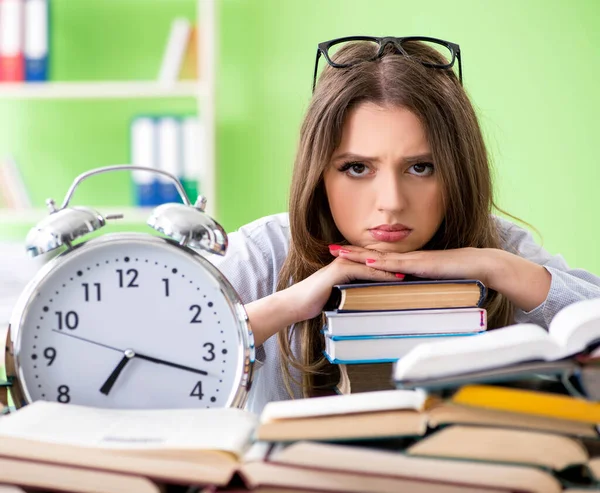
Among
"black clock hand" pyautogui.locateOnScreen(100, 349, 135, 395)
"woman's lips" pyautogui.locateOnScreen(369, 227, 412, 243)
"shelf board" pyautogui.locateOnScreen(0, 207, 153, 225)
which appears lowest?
"shelf board" pyautogui.locateOnScreen(0, 207, 153, 225)

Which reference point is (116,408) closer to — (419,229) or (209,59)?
(419,229)

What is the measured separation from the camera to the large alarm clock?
911 mm

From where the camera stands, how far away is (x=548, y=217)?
12.1ft

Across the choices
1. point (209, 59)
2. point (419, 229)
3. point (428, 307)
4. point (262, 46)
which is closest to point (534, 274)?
point (419, 229)

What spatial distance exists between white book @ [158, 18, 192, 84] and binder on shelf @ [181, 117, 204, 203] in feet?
0.67

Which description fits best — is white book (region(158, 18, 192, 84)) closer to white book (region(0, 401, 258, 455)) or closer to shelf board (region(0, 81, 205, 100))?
shelf board (region(0, 81, 205, 100))

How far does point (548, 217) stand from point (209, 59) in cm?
177

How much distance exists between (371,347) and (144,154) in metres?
2.51

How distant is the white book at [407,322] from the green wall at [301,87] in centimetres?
261

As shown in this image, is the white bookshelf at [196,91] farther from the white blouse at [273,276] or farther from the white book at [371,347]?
the white book at [371,347]

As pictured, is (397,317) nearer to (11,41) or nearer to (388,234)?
(388,234)

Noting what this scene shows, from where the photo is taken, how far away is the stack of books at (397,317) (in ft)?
3.56

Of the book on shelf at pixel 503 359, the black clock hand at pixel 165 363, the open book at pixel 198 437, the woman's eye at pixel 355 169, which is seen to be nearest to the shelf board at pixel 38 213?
the woman's eye at pixel 355 169

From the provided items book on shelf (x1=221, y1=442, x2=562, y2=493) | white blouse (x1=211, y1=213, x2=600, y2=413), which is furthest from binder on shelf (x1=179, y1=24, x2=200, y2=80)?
book on shelf (x1=221, y1=442, x2=562, y2=493)
